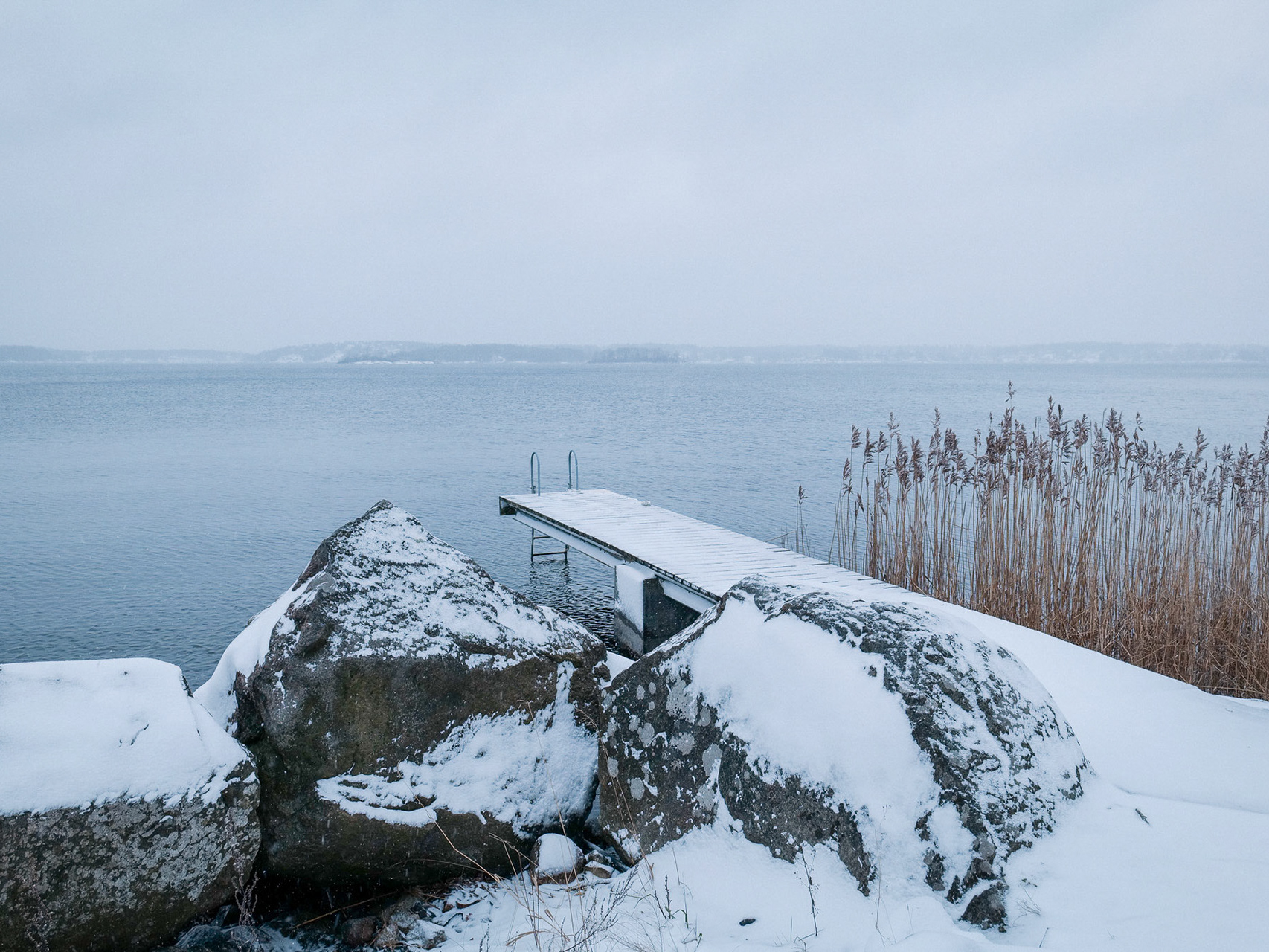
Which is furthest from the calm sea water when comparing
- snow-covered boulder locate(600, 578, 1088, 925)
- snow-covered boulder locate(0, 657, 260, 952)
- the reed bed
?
snow-covered boulder locate(600, 578, 1088, 925)

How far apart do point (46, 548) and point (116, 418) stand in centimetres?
3049

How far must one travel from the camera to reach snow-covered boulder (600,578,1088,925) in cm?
265

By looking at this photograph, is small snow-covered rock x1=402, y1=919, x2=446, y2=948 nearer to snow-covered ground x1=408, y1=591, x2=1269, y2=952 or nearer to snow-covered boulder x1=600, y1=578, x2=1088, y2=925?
snow-covered ground x1=408, y1=591, x2=1269, y2=952

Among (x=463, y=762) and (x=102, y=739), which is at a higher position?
(x=102, y=739)

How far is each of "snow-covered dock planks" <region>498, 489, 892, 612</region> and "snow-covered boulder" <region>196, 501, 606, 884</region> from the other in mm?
2656

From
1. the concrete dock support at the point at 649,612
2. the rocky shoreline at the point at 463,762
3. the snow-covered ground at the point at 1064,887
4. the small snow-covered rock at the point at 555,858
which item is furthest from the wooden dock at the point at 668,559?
the snow-covered ground at the point at 1064,887

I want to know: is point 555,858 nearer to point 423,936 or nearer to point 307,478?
point 423,936

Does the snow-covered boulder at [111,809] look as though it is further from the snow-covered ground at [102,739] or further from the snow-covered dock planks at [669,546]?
the snow-covered dock planks at [669,546]

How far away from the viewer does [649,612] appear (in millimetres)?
8477

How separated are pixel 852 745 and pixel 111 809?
2556 millimetres

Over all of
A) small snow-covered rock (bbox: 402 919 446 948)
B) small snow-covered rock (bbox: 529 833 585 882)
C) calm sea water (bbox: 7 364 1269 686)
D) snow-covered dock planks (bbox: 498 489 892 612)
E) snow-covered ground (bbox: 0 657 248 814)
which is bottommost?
calm sea water (bbox: 7 364 1269 686)

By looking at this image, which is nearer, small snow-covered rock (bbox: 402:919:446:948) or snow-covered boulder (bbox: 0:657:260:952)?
snow-covered boulder (bbox: 0:657:260:952)

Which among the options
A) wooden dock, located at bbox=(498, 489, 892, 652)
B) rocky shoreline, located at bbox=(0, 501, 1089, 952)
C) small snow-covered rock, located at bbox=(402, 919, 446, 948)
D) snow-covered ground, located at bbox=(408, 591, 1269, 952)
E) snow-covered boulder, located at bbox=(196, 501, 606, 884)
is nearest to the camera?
snow-covered ground, located at bbox=(408, 591, 1269, 952)

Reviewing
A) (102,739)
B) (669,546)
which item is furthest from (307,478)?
(102,739)
